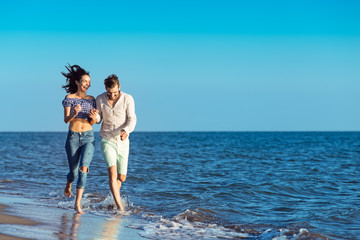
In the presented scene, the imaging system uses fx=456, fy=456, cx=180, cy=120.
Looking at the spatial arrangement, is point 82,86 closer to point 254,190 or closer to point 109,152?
point 109,152

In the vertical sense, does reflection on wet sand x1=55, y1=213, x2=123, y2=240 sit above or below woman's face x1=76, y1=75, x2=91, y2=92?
below

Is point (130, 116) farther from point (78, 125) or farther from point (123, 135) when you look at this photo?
point (78, 125)

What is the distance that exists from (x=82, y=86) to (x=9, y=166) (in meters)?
10.7

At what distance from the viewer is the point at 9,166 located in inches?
634

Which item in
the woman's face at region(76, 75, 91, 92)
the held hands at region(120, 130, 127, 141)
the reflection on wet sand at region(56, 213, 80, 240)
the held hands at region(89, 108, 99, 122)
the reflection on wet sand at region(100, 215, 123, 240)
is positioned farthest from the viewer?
the woman's face at region(76, 75, 91, 92)

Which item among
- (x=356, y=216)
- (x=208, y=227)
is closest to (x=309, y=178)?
(x=356, y=216)

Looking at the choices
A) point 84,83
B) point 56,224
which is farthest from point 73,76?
point 56,224

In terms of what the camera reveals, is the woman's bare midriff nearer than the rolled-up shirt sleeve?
No

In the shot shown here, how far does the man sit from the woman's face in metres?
0.24

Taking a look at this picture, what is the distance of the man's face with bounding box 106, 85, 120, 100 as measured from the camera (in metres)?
6.54

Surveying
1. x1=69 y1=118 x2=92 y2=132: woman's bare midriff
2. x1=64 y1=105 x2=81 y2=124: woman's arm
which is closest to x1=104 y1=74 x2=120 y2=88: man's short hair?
x1=64 y1=105 x2=81 y2=124: woman's arm

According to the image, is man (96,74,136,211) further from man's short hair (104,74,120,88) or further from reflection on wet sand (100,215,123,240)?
reflection on wet sand (100,215,123,240)

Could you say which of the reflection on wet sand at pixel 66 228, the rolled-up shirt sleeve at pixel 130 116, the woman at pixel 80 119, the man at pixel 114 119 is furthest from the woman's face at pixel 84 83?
the reflection on wet sand at pixel 66 228

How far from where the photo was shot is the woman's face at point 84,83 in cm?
665
